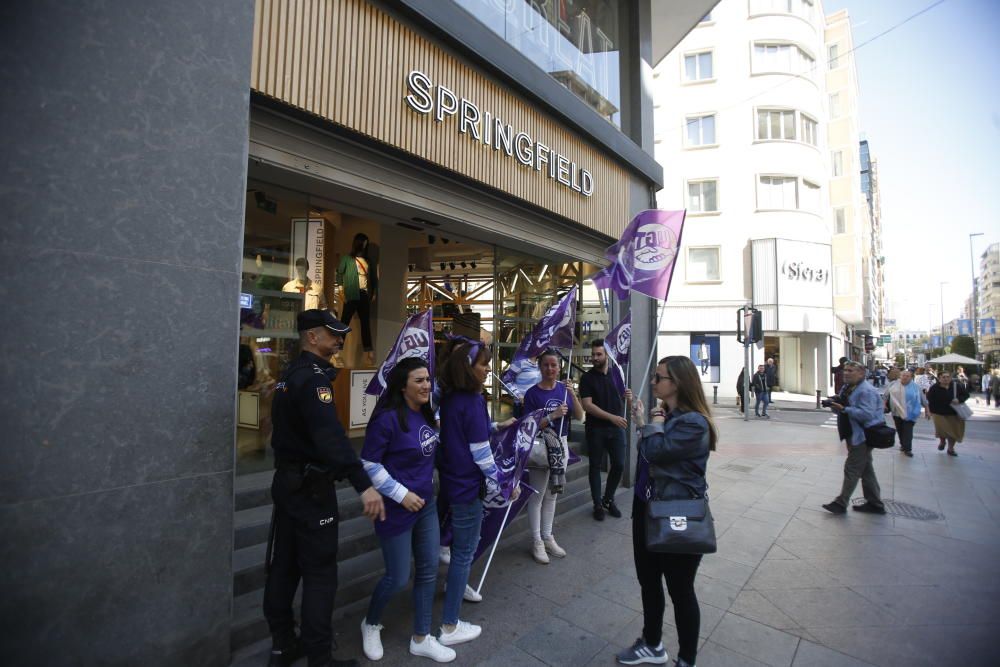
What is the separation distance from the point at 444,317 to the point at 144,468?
25.2ft

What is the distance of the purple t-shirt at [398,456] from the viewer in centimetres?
297

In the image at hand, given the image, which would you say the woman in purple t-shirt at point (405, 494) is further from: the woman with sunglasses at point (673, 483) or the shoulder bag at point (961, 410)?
the shoulder bag at point (961, 410)

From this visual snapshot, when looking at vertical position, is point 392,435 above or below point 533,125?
below

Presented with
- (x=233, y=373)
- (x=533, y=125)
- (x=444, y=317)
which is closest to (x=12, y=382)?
(x=233, y=373)

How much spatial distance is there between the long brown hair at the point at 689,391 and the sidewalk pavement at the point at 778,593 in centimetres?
159

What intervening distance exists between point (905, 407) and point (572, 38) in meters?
9.86

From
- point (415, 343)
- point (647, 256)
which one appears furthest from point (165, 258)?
point (647, 256)

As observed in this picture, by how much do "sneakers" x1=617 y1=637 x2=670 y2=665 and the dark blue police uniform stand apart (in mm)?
1774

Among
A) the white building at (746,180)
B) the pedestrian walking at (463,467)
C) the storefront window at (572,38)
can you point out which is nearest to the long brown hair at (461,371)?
the pedestrian walking at (463,467)

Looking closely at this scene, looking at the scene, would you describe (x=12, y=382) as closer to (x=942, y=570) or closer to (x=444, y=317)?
(x=942, y=570)

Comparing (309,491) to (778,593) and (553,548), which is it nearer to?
(553,548)

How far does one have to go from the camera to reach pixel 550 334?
190 inches

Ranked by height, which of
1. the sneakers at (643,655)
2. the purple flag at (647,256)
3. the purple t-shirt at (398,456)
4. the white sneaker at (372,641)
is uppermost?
the purple flag at (647,256)

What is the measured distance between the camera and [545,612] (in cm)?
369
